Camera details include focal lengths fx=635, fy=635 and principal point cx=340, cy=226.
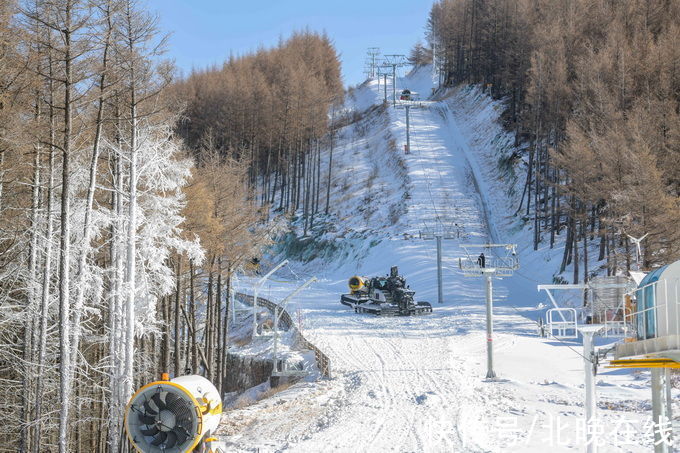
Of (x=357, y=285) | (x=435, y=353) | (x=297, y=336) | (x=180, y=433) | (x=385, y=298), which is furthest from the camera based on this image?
(x=357, y=285)

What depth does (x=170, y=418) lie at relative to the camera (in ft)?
34.0

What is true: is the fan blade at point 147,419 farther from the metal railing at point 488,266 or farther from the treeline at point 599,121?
the treeline at point 599,121

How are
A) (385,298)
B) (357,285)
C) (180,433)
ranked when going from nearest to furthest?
(180,433), (385,298), (357,285)

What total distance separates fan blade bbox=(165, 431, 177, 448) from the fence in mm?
11991

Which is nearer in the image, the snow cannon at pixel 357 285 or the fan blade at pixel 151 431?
the fan blade at pixel 151 431

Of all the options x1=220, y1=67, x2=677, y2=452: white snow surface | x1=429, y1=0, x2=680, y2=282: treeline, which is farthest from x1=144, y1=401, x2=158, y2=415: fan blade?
x1=429, y1=0, x2=680, y2=282: treeline

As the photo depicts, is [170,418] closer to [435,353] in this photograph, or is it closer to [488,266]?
[435,353]

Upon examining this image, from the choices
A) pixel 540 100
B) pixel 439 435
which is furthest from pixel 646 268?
pixel 540 100

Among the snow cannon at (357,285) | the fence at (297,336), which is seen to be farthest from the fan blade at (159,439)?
the snow cannon at (357,285)

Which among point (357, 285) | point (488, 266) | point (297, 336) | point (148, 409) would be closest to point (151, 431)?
point (148, 409)

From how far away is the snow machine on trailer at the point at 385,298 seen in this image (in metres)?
32.7

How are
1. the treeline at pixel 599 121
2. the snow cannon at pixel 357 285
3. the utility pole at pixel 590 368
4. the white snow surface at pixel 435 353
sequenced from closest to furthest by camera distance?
the utility pole at pixel 590 368 < the white snow surface at pixel 435 353 < the treeline at pixel 599 121 < the snow cannon at pixel 357 285

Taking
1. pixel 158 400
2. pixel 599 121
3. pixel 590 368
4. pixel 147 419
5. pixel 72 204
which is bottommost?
pixel 147 419

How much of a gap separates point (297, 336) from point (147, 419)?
66.9 feet
